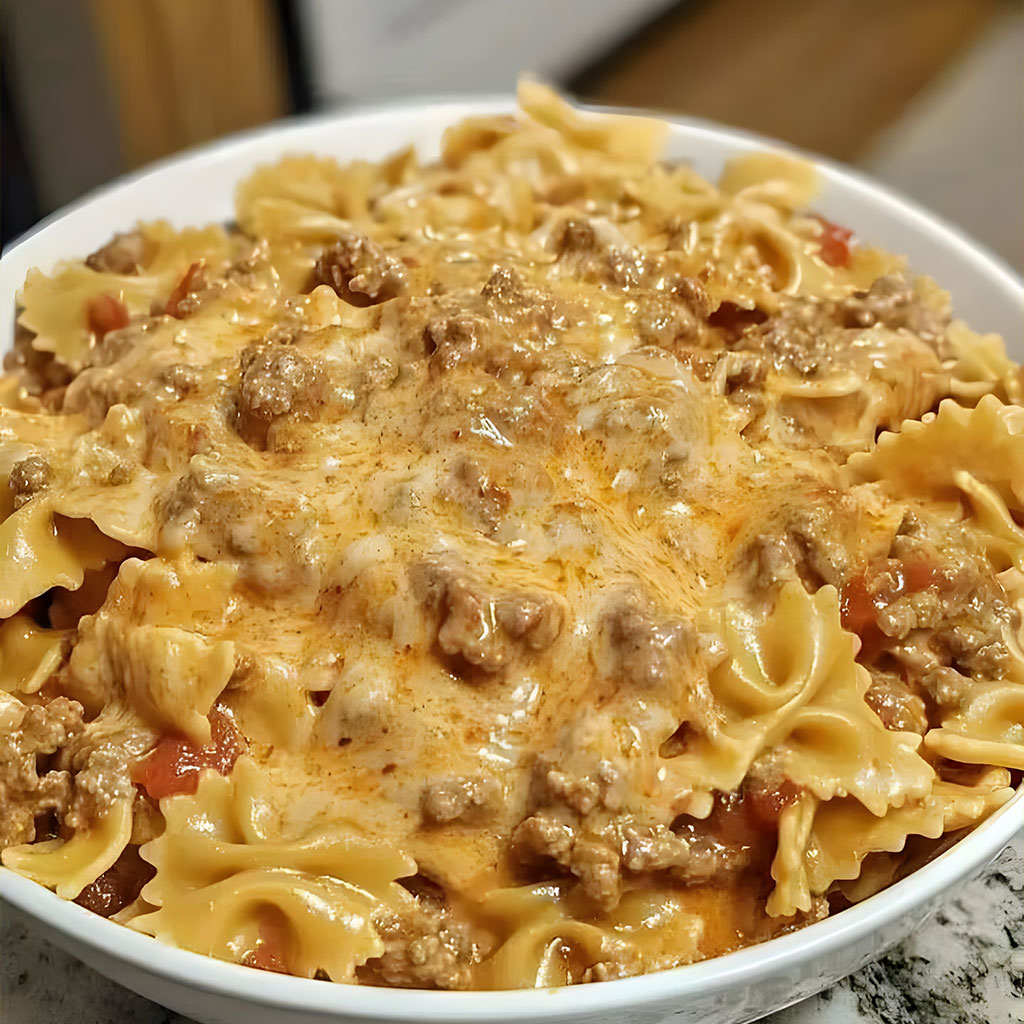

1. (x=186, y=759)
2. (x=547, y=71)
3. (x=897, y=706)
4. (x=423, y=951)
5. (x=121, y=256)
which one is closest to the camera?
(x=423, y=951)

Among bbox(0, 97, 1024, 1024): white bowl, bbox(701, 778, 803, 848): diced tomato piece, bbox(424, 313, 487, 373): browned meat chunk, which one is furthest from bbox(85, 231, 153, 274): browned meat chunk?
bbox(701, 778, 803, 848): diced tomato piece

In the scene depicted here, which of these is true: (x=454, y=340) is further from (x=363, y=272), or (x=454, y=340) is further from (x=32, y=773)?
(x=32, y=773)

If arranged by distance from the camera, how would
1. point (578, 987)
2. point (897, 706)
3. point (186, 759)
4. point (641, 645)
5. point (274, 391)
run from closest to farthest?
point (578, 987) → point (641, 645) → point (186, 759) → point (897, 706) → point (274, 391)

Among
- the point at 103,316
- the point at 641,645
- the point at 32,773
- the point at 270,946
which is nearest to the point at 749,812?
the point at 641,645

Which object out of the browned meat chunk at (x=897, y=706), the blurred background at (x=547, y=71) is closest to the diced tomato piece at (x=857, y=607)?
the browned meat chunk at (x=897, y=706)

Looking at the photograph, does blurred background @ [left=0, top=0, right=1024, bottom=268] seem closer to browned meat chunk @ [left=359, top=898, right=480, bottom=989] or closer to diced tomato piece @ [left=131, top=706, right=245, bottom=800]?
diced tomato piece @ [left=131, top=706, right=245, bottom=800]

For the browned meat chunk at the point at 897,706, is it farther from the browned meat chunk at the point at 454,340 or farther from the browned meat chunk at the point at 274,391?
the browned meat chunk at the point at 274,391

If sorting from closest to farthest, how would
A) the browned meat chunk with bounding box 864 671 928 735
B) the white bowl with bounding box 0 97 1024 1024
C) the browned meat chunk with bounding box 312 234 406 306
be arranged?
the white bowl with bounding box 0 97 1024 1024 < the browned meat chunk with bounding box 864 671 928 735 < the browned meat chunk with bounding box 312 234 406 306

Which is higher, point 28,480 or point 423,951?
point 28,480
